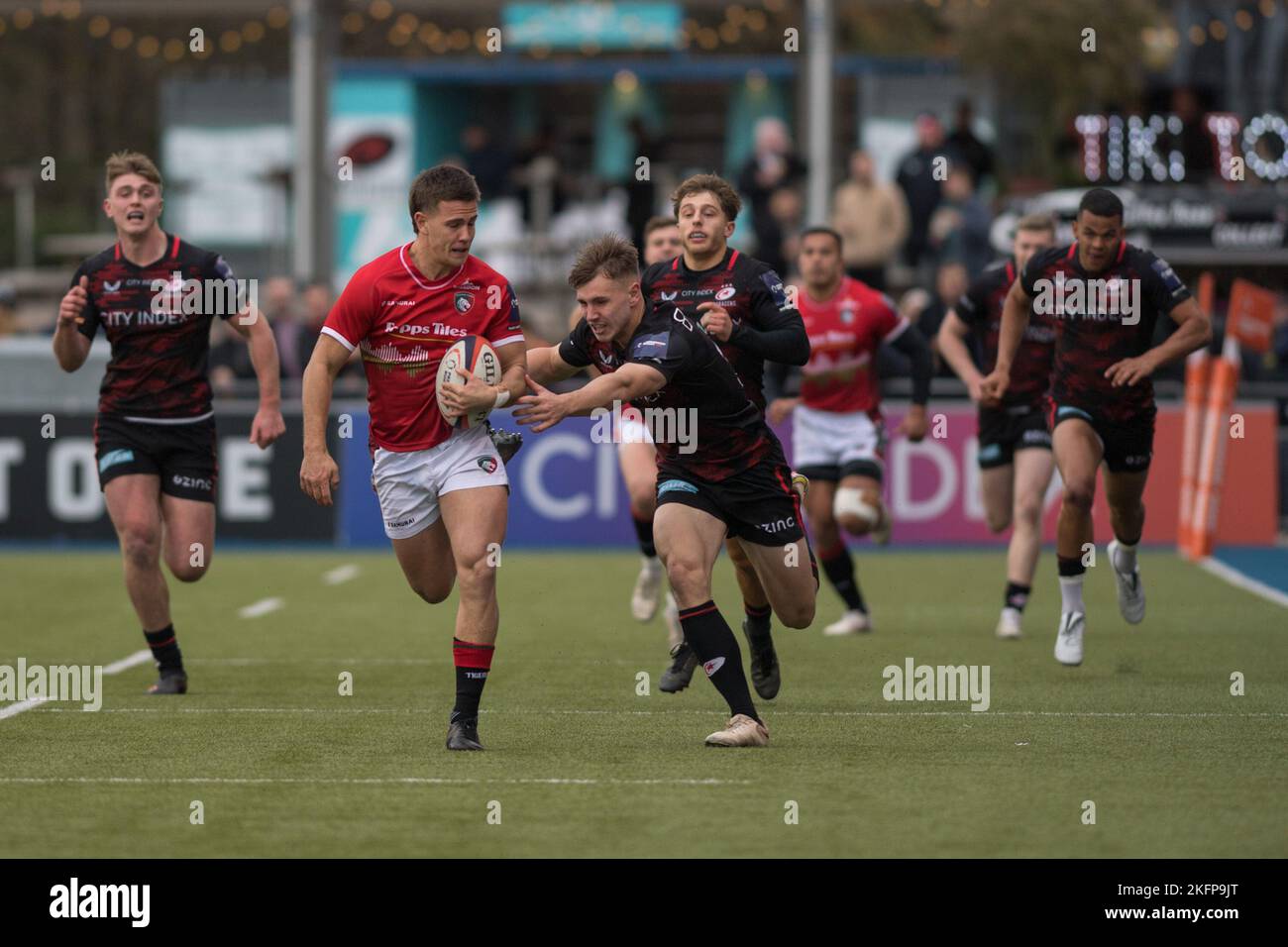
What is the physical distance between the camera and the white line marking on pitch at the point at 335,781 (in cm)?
807

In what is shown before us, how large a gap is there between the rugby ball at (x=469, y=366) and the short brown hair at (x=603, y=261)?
0.43 meters

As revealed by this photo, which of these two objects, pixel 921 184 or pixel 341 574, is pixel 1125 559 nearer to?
pixel 341 574

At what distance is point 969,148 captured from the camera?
2370 cm

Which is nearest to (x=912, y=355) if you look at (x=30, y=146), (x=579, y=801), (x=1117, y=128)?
(x=579, y=801)

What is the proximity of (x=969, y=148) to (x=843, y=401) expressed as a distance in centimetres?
1090

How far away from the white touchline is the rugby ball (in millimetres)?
8006

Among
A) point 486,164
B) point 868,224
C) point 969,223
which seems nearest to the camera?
point 969,223

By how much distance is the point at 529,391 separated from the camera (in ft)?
29.9

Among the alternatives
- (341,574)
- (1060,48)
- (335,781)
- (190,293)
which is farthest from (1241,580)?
(1060,48)

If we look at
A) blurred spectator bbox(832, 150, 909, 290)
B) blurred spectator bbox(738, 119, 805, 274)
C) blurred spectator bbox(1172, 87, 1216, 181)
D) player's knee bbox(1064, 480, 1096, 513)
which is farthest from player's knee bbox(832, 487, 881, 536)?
blurred spectator bbox(1172, 87, 1216, 181)

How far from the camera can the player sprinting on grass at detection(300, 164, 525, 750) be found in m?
8.80

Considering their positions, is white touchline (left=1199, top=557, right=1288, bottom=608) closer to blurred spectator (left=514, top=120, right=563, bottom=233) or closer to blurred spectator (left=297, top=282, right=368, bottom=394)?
blurred spectator (left=297, top=282, right=368, bottom=394)

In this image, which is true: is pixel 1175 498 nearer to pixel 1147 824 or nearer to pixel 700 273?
pixel 700 273

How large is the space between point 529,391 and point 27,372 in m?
13.1
